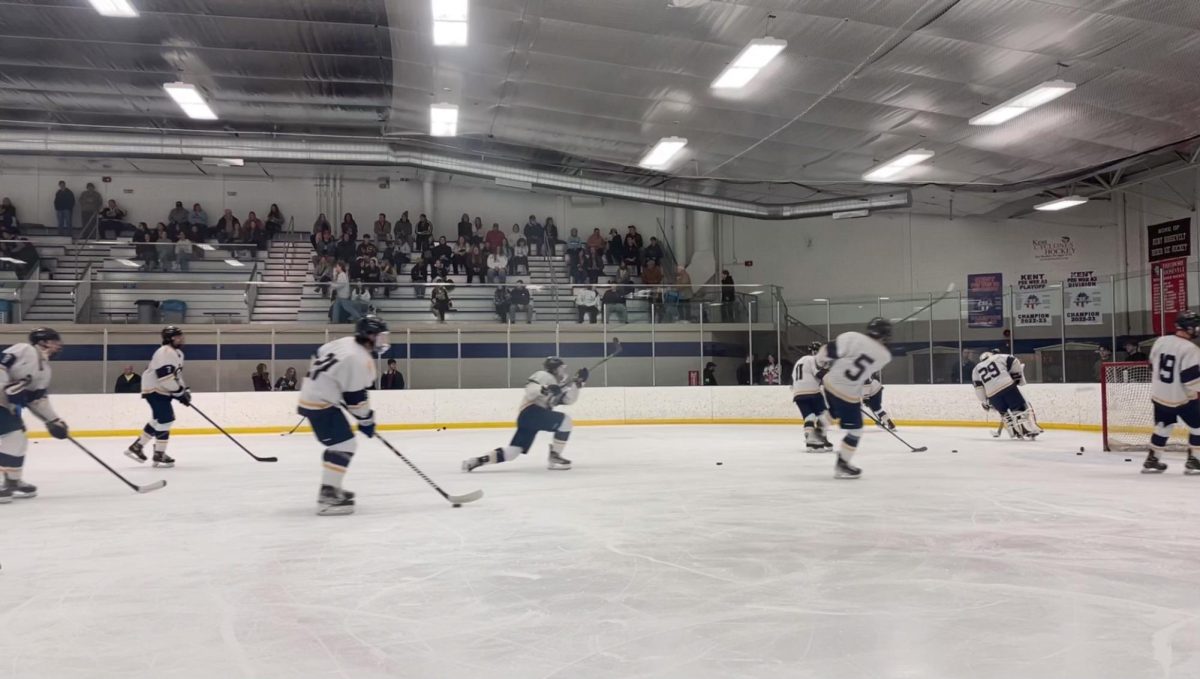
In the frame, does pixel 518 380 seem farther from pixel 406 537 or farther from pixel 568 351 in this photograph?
pixel 406 537

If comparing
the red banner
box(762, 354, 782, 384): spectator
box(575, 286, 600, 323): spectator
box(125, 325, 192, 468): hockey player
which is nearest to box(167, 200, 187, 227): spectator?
box(575, 286, 600, 323): spectator

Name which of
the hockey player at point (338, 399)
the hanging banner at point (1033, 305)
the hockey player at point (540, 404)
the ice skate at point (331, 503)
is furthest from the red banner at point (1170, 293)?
the ice skate at point (331, 503)

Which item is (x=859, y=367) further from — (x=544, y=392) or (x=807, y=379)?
(x=807, y=379)

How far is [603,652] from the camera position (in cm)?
267

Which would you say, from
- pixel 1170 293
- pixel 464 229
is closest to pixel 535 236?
pixel 464 229

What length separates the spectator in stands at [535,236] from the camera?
2098cm

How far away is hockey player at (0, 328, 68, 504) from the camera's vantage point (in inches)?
245

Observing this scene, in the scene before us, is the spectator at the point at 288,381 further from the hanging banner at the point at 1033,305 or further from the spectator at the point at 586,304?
the hanging banner at the point at 1033,305

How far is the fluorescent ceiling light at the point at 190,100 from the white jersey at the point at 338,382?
10.0 meters

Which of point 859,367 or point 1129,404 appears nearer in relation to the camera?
Result: point 859,367

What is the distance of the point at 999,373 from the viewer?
11359mm

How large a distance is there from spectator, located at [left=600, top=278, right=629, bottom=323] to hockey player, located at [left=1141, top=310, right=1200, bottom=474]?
9.66 meters

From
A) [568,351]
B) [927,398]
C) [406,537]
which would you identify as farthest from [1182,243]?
[406,537]

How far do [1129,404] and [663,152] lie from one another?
28.4 feet
